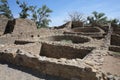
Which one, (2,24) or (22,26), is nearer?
(2,24)

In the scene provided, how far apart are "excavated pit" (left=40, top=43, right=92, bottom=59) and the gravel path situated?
11.0 feet

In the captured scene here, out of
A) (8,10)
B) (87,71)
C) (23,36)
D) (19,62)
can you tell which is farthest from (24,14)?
(87,71)

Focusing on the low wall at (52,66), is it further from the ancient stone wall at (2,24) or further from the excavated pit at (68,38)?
the ancient stone wall at (2,24)

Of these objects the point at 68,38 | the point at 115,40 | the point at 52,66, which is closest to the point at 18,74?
the point at 52,66

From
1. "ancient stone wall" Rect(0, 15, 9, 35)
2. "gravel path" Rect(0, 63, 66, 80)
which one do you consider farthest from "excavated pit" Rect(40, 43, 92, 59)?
"ancient stone wall" Rect(0, 15, 9, 35)

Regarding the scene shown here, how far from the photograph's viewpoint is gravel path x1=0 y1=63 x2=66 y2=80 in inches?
186

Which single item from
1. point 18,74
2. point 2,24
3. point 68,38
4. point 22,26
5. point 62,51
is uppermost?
point 2,24

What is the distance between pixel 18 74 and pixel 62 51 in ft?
12.7

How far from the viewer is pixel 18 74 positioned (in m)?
4.95

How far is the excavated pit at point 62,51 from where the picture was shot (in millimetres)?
7927

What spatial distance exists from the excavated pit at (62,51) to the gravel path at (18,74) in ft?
11.0

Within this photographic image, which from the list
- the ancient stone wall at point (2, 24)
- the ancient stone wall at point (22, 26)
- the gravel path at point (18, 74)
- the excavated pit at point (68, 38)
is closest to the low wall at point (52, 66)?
the gravel path at point (18, 74)

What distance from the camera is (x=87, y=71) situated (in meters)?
4.29

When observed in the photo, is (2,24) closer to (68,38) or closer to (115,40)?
(68,38)
